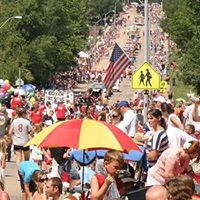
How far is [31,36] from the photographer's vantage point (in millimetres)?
90125

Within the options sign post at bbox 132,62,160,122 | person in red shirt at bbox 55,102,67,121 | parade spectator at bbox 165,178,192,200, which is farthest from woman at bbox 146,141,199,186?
person in red shirt at bbox 55,102,67,121

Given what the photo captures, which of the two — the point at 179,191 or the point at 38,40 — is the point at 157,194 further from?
the point at 38,40

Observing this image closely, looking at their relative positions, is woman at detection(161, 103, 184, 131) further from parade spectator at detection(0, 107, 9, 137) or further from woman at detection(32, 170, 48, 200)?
parade spectator at detection(0, 107, 9, 137)

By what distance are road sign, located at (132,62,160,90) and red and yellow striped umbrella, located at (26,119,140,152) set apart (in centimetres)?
918

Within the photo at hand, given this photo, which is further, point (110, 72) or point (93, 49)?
point (93, 49)

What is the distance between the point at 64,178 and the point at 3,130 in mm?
8084

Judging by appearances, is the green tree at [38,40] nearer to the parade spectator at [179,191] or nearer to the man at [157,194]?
the man at [157,194]

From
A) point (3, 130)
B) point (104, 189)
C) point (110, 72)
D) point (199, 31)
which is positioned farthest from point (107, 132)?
point (199, 31)

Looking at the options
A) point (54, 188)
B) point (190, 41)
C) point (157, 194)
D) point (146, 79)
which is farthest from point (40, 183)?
point (190, 41)

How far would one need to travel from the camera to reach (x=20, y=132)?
20.5 m

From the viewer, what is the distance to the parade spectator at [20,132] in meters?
20.4

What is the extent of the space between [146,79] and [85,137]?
979 cm

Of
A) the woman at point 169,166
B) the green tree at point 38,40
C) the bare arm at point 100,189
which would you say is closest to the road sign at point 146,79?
the woman at point 169,166

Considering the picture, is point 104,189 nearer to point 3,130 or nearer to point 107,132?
point 107,132
